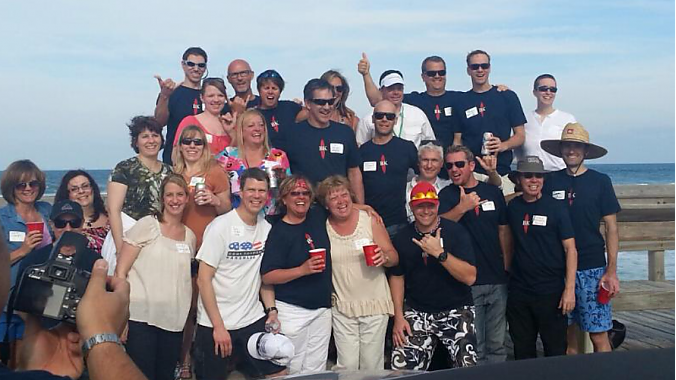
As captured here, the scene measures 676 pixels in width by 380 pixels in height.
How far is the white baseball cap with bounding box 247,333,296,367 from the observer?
15.3ft

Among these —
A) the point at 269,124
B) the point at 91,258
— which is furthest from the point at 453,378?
the point at 269,124

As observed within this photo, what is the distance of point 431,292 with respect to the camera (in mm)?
5051

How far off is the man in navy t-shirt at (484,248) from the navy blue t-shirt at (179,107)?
2193 mm

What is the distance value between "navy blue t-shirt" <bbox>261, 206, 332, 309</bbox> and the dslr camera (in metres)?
2.49

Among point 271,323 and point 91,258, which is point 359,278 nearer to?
point 271,323

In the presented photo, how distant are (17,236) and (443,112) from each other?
11.9 ft

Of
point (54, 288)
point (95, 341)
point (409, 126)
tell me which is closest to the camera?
point (95, 341)

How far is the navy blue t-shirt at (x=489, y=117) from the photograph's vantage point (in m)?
6.25

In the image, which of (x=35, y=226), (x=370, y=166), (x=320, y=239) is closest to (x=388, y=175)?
(x=370, y=166)

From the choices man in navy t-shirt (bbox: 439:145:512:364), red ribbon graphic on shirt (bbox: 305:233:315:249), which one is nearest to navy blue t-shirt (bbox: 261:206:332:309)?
red ribbon graphic on shirt (bbox: 305:233:315:249)

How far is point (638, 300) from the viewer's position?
238 inches

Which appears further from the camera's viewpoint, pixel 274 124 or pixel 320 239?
pixel 274 124

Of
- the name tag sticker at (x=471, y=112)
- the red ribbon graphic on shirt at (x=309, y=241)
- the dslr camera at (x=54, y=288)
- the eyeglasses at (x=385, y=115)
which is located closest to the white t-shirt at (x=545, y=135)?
the name tag sticker at (x=471, y=112)

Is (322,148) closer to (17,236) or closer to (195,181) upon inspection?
(195,181)
